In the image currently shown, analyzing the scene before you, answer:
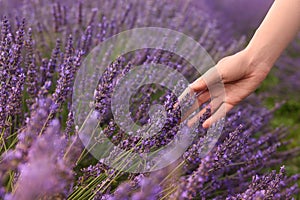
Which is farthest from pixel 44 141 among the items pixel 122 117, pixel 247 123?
pixel 247 123

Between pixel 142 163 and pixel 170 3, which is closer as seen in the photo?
pixel 142 163

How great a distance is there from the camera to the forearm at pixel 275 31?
1.71m

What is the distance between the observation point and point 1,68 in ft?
4.98

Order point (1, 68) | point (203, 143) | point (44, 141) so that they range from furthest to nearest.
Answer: point (1, 68)
point (203, 143)
point (44, 141)

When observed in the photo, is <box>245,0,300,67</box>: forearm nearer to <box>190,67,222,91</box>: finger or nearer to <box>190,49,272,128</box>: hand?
<box>190,49,272,128</box>: hand

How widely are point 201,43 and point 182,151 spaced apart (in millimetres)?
1511

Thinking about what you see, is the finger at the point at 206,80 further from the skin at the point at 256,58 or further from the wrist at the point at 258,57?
the wrist at the point at 258,57

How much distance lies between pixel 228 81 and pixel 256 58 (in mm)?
140

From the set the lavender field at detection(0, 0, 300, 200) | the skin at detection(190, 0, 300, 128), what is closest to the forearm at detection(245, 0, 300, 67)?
the skin at detection(190, 0, 300, 128)

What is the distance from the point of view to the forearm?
1714 mm

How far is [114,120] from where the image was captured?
1.60m

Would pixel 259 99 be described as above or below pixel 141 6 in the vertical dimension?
below

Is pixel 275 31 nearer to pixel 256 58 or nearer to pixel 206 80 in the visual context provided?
pixel 256 58

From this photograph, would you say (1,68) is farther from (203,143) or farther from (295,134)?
(295,134)
